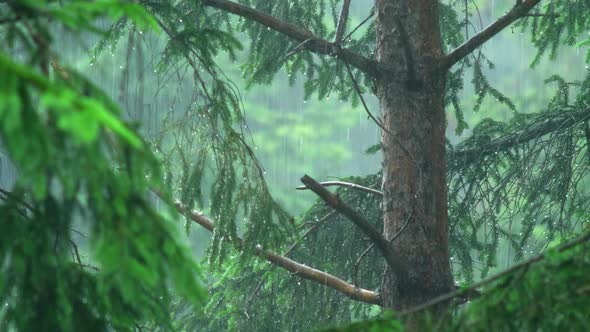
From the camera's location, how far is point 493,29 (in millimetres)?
5043

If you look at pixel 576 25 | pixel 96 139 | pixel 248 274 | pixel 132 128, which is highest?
pixel 576 25

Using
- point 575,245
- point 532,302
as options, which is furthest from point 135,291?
point 575,245

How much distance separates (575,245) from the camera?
2.67m

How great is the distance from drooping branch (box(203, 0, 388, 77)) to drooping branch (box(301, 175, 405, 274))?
3.15 ft

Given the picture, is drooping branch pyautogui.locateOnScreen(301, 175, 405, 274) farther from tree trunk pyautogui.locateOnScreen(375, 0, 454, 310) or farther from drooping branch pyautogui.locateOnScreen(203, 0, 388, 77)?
drooping branch pyautogui.locateOnScreen(203, 0, 388, 77)

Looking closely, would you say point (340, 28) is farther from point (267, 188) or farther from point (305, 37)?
point (267, 188)

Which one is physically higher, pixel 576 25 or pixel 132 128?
pixel 576 25

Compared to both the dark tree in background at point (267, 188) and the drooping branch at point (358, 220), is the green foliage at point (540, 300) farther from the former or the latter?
the drooping branch at point (358, 220)

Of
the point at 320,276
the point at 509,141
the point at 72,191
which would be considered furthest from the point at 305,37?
the point at 72,191

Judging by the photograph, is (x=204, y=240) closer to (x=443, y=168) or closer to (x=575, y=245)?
(x=443, y=168)

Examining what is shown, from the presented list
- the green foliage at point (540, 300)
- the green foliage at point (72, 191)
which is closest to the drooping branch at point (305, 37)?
the green foliage at point (540, 300)

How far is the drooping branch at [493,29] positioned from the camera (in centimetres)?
498

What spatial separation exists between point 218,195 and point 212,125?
337 mm

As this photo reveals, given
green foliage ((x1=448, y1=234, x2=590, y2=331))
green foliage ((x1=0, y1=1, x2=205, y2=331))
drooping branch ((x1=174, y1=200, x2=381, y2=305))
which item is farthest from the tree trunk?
green foliage ((x1=0, y1=1, x2=205, y2=331))
